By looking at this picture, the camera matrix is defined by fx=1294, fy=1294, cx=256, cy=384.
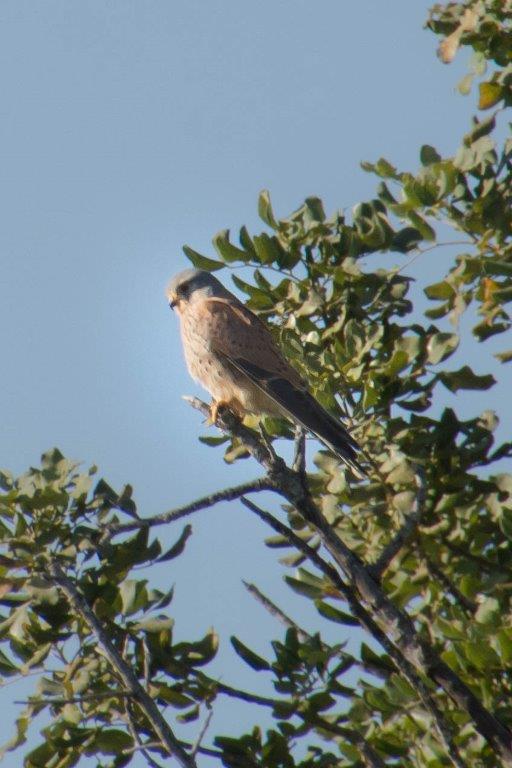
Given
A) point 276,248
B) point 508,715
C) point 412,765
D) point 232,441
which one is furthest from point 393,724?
point 276,248

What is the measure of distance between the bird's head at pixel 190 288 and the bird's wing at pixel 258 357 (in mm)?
182

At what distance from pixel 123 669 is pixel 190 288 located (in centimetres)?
297

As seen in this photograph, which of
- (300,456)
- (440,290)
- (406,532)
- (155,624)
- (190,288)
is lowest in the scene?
(406,532)

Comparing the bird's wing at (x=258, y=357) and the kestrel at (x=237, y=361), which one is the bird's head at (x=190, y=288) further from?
the bird's wing at (x=258, y=357)

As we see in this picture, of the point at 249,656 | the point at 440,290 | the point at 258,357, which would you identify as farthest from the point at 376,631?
the point at 258,357

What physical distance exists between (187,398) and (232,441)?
0.50 m

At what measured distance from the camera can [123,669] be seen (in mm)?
2705

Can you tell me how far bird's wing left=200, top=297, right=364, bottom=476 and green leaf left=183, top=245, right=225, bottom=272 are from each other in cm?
53

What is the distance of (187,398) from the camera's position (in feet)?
13.8

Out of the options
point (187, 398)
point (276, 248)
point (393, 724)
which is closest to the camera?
point (393, 724)

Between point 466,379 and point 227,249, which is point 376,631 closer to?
point 466,379

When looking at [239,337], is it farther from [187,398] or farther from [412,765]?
[412,765]

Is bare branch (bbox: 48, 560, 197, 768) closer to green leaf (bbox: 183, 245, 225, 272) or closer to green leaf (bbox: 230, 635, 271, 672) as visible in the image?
green leaf (bbox: 230, 635, 271, 672)

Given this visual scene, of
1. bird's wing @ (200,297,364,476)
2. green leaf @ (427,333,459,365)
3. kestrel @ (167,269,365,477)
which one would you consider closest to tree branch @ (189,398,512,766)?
green leaf @ (427,333,459,365)
